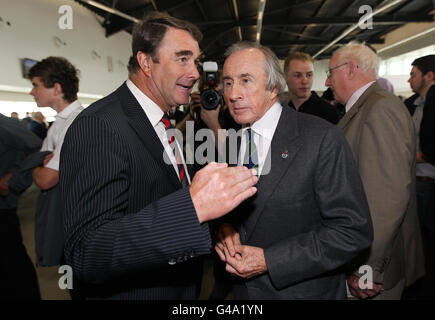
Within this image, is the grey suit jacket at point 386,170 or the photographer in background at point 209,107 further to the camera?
the photographer in background at point 209,107

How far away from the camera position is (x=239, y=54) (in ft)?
4.40

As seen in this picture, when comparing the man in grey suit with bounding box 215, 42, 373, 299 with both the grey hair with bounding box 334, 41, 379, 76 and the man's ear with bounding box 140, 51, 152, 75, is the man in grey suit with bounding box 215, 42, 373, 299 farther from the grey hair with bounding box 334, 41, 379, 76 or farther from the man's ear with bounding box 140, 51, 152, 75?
the grey hair with bounding box 334, 41, 379, 76

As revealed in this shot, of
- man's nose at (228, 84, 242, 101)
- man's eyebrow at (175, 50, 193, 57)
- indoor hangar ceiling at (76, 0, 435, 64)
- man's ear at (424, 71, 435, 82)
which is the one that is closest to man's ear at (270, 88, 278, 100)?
man's nose at (228, 84, 242, 101)

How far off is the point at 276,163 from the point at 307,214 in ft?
0.85

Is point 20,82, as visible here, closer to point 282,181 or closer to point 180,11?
point 180,11

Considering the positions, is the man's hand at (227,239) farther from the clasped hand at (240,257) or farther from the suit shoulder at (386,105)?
the suit shoulder at (386,105)

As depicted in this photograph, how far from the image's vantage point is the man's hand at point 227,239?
119 centimetres

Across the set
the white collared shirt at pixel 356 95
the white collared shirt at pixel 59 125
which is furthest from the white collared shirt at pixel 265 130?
the white collared shirt at pixel 59 125

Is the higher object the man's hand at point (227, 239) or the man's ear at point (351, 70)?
the man's ear at point (351, 70)

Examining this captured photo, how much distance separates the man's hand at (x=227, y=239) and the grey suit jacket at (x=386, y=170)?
716 mm

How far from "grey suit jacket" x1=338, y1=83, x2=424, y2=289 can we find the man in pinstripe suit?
953mm

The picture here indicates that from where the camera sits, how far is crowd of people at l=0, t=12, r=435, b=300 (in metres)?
0.71

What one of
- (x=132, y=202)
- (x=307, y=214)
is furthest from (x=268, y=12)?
(x=132, y=202)

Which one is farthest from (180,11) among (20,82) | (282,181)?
(282,181)
